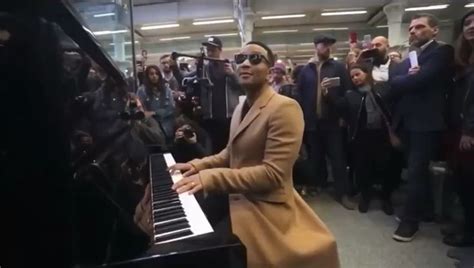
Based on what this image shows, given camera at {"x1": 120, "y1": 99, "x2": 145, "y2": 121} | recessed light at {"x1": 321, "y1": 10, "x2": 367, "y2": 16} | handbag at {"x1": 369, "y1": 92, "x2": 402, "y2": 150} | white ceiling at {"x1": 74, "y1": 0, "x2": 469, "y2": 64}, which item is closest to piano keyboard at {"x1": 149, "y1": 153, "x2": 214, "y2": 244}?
camera at {"x1": 120, "y1": 99, "x2": 145, "y2": 121}

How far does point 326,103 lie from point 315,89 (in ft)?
0.53

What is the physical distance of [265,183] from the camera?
1392 millimetres

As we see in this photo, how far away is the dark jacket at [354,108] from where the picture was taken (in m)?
3.44

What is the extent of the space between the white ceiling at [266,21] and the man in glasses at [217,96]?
16.5 ft

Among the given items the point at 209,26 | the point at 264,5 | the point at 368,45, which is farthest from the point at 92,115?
the point at 209,26

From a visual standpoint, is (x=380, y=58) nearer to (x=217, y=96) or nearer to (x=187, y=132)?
(x=217, y=96)

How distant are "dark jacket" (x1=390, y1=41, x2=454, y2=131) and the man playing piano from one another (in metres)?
1.45

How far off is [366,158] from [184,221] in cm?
279

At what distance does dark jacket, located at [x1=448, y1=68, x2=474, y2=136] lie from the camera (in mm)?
2346

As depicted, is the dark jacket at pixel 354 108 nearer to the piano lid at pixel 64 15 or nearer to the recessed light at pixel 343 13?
the piano lid at pixel 64 15

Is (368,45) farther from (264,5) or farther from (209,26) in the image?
(209,26)

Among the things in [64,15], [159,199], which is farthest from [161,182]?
[64,15]

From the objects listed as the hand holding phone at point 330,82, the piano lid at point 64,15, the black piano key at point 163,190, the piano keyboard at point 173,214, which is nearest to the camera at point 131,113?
the piano keyboard at point 173,214

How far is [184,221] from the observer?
3.63 ft
